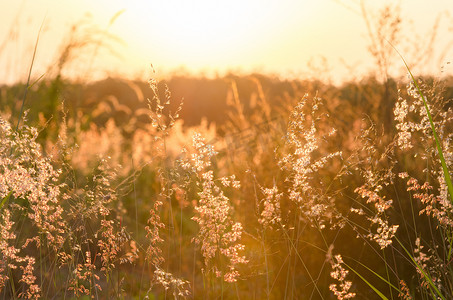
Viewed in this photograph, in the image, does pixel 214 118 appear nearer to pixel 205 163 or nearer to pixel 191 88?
pixel 191 88

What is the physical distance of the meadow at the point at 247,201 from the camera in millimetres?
2332

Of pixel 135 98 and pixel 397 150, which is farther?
pixel 135 98

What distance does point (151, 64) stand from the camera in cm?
216

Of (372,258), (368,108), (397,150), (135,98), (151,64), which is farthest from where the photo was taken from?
(135,98)

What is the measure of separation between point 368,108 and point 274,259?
148 centimetres

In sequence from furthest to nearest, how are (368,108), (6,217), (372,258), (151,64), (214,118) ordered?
(214,118), (368,108), (372,258), (6,217), (151,64)

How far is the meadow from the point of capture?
91.8 inches

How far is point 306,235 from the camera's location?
3881 millimetres

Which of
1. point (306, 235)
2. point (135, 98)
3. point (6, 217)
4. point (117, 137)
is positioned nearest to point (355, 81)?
point (306, 235)

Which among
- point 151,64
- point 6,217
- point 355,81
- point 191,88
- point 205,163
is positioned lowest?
point 6,217

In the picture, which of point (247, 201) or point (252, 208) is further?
point (247, 201)

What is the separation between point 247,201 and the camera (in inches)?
149

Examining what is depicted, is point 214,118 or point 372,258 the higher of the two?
point 214,118

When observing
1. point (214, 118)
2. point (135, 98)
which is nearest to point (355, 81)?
point (214, 118)
